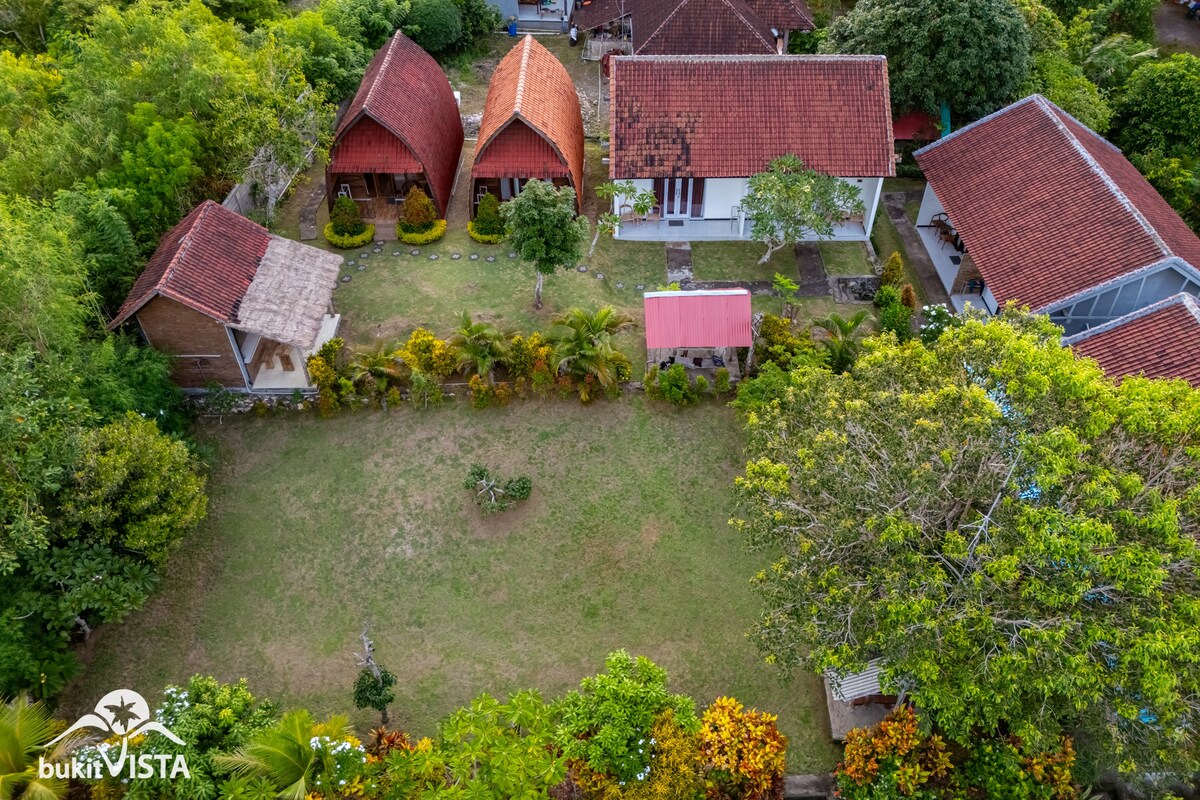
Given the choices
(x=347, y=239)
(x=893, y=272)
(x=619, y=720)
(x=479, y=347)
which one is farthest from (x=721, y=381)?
(x=347, y=239)

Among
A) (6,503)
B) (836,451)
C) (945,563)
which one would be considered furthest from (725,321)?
(6,503)

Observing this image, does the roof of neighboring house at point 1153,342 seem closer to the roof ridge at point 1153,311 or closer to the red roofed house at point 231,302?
the roof ridge at point 1153,311

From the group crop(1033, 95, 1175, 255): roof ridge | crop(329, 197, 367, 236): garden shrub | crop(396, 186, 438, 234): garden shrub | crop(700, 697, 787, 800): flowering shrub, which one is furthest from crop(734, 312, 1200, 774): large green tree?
crop(329, 197, 367, 236): garden shrub

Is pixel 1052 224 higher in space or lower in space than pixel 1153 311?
higher

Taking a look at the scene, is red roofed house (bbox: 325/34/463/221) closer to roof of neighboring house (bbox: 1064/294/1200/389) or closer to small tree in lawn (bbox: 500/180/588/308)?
small tree in lawn (bbox: 500/180/588/308)

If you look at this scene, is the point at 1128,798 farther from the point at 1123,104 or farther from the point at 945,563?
the point at 1123,104

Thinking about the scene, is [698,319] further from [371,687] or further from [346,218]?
[346,218]

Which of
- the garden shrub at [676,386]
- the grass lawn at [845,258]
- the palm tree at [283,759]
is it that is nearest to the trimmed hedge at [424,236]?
the garden shrub at [676,386]
